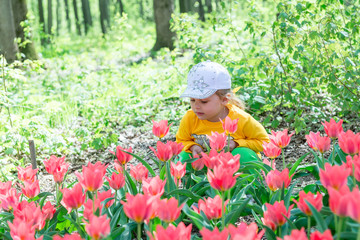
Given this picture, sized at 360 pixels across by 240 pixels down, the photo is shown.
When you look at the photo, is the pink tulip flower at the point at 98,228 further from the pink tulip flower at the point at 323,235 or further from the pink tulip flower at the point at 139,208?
the pink tulip flower at the point at 323,235

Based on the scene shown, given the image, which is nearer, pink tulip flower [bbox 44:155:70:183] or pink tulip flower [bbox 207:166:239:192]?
pink tulip flower [bbox 207:166:239:192]

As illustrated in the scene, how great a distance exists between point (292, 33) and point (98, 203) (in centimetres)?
221

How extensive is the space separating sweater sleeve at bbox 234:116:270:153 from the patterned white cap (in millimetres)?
302

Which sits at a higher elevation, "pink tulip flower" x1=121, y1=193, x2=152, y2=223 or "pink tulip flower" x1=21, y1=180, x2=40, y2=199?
"pink tulip flower" x1=121, y1=193, x2=152, y2=223

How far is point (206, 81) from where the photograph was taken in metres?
2.78

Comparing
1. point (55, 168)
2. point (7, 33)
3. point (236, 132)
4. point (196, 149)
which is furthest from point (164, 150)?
point (7, 33)

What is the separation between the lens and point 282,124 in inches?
166

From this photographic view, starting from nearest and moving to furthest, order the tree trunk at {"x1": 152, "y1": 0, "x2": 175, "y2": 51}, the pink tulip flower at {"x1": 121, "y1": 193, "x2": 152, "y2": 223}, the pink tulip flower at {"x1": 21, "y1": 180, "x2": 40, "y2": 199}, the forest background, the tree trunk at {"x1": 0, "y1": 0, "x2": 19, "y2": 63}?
the pink tulip flower at {"x1": 121, "y1": 193, "x2": 152, "y2": 223}
the pink tulip flower at {"x1": 21, "y1": 180, "x2": 40, "y2": 199}
the forest background
the tree trunk at {"x1": 0, "y1": 0, "x2": 19, "y2": 63}
the tree trunk at {"x1": 152, "y1": 0, "x2": 175, "y2": 51}

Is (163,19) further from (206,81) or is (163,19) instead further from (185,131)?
(206,81)

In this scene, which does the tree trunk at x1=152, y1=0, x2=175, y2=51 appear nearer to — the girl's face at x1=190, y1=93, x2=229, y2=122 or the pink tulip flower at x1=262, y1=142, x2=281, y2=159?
the girl's face at x1=190, y1=93, x2=229, y2=122

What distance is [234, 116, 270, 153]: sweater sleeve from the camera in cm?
282

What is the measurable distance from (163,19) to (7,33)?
387 cm

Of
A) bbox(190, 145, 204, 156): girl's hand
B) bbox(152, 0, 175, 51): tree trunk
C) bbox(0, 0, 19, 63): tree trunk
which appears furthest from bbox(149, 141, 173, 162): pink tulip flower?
bbox(152, 0, 175, 51): tree trunk

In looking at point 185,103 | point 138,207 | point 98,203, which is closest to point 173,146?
point 98,203
